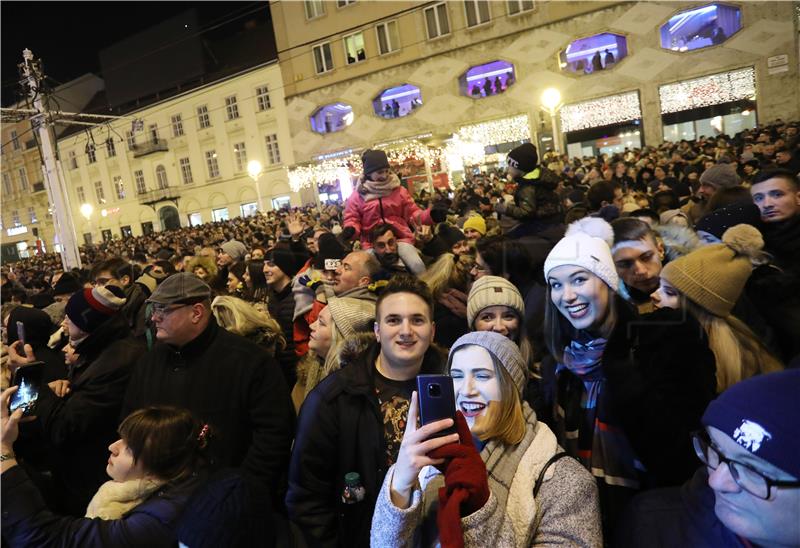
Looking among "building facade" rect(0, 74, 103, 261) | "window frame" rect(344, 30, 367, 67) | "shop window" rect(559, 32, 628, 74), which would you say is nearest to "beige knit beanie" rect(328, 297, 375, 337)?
"shop window" rect(559, 32, 628, 74)

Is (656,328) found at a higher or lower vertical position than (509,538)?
higher

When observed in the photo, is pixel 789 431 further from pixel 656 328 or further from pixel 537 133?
pixel 537 133

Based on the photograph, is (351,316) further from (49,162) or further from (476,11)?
(476,11)

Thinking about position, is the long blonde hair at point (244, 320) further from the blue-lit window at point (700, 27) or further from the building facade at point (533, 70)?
the blue-lit window at point (700, 27)

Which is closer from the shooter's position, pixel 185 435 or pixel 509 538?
pixel 509 538

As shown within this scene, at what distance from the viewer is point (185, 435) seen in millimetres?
2039

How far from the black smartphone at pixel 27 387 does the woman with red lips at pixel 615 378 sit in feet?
9.28

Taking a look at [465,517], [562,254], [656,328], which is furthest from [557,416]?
[465,517]

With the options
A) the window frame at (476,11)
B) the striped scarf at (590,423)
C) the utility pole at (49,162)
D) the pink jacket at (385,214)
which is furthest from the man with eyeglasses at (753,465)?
the window frame at (476,11)

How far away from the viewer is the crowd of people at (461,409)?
1.43m

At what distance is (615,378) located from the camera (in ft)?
6.60

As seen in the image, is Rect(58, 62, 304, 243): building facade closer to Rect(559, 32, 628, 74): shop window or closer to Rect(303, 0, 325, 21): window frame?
Rect(303, 0, 325, 21): window frame

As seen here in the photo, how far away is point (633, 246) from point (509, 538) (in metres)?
2.03

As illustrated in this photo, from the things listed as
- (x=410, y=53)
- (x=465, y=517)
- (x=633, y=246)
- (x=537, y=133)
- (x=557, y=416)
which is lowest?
(x=557, y=416)
